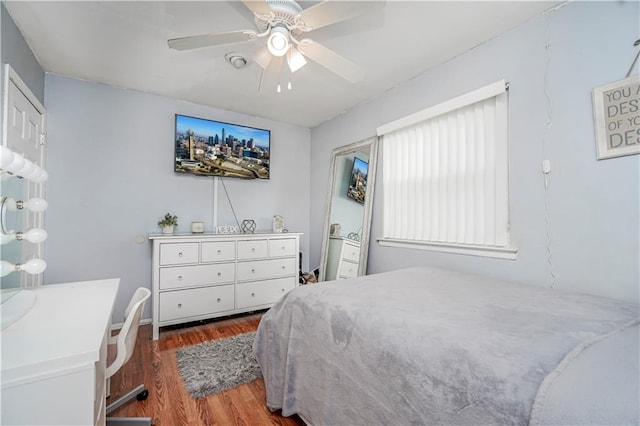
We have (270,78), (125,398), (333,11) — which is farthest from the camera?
(270,78)

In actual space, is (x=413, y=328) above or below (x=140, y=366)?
above

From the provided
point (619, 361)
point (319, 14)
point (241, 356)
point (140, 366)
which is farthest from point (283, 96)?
point (619, 361)

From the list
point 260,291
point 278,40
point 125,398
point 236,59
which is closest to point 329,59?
point 278,40

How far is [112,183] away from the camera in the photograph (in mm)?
2902

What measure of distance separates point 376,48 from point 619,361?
7.46 feet

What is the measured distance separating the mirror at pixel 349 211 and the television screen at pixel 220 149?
1.00 metres

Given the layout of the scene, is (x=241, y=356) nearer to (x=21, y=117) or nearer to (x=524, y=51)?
(x=21, y=117)

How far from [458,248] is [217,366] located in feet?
6.93

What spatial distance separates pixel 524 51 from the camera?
75.5 inches

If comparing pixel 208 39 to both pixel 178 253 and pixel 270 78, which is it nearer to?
pixel 270 78

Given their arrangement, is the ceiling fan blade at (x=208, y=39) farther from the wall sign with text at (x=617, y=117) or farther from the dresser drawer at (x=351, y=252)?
the dresser drawer at (x=351, y=252)

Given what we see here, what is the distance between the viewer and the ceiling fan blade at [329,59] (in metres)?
1.68

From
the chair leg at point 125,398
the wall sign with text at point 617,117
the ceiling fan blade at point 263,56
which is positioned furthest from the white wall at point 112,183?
the wall sign with text at point 617,117

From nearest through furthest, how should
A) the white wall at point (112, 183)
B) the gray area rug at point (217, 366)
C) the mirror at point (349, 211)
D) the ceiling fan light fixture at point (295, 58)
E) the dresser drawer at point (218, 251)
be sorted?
1. the ceiling fan light fixture at point (295, 58)
2. the gray area rug at point (217, 366)
3. the white wall at point (112, 183)
4. the dresser drawer at point (218, 251)
5. the mirror at point (349, 211)
